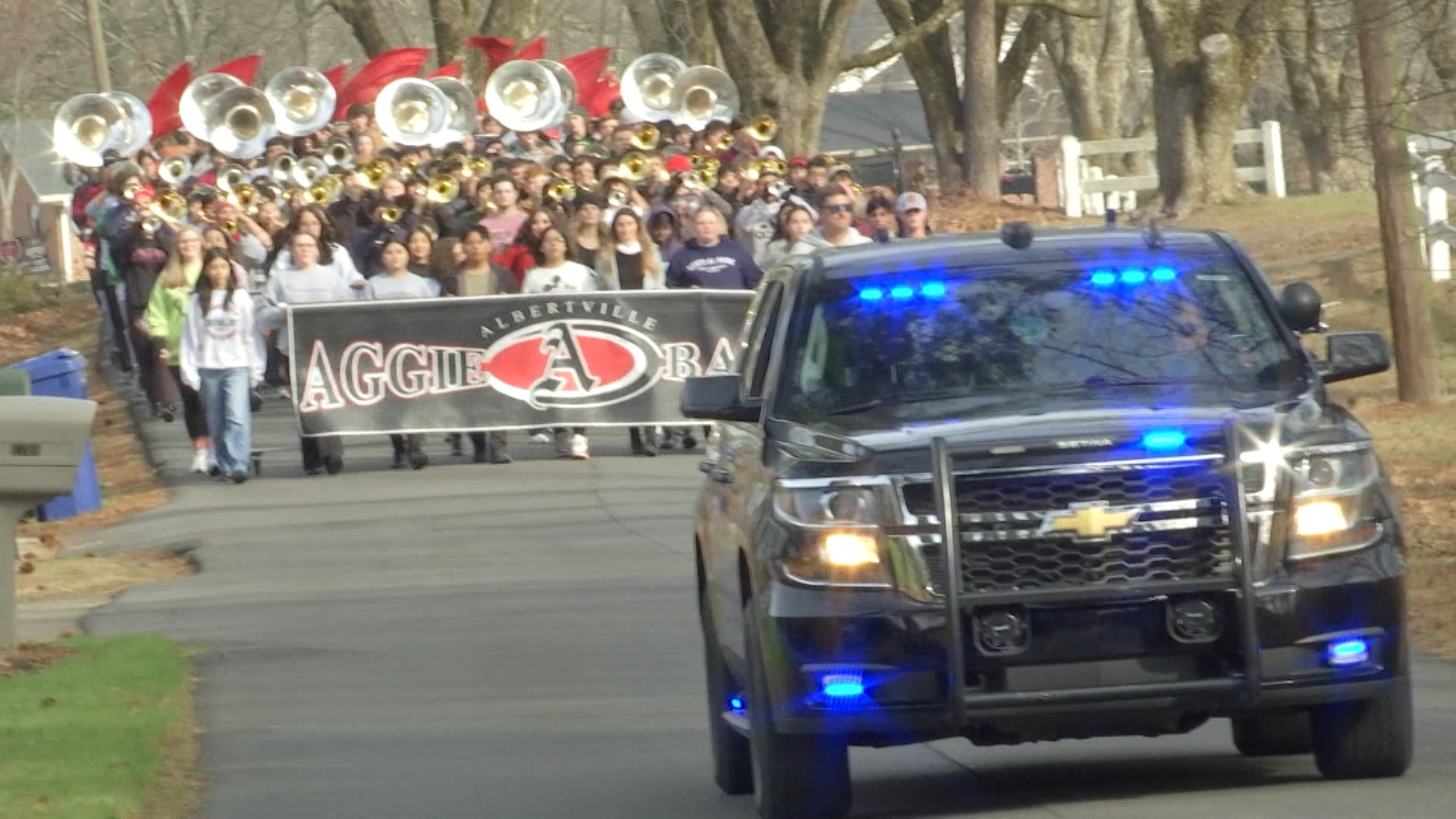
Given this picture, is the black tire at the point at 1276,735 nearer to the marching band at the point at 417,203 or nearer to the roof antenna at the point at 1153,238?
the roof antenna at the point at 1153,238

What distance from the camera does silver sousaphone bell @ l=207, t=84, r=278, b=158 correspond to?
34.7m

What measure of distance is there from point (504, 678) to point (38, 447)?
2298 mm

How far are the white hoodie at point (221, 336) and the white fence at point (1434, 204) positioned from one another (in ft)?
27.4

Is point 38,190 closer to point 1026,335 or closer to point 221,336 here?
point 221,336

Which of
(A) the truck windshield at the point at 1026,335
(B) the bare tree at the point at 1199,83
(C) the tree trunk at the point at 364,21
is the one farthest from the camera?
(C) the tree trunk at the point at 364,21

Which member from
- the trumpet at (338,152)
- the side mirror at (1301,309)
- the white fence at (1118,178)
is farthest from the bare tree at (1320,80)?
the side mirror at (1301,309)

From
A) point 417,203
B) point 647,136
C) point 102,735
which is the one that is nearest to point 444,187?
point 647,136

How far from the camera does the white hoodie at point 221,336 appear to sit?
20203mm

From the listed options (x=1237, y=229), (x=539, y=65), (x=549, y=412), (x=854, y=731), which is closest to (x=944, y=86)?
(x=539, y=65)

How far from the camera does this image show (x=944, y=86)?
42.2 m

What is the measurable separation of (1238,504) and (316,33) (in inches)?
3142

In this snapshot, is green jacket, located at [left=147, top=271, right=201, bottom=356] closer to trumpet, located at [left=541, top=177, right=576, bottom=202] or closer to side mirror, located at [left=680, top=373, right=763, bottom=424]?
trumpet, located at [left=541, top=177, right=576, bottom=202]

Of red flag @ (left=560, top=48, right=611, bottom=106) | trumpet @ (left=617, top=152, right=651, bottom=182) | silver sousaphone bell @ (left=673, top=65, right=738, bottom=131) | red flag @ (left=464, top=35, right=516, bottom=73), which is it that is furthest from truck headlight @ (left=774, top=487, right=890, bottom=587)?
red flag @ (left=560, top=48, right=611, bottom=106)

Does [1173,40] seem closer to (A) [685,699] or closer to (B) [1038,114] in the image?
(A) [685,699]
